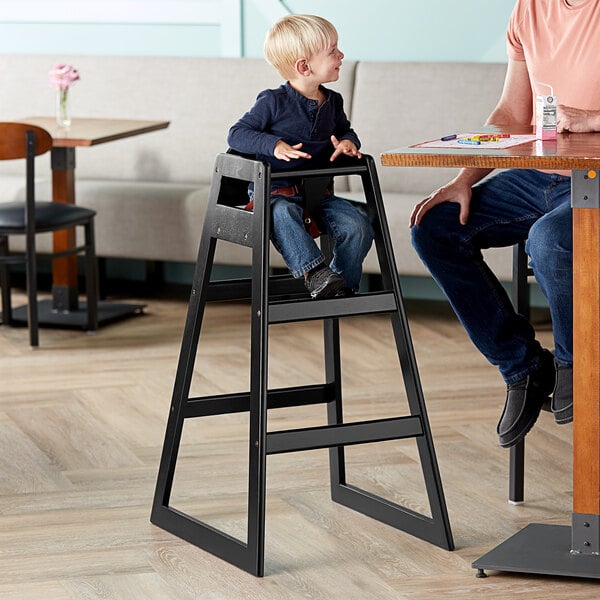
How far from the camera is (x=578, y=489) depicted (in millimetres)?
2428

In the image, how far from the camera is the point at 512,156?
2.16m

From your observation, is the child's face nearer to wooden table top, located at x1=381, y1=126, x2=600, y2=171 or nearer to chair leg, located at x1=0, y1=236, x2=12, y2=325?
wooden table top, located at x1=381, y1=126, x2=600, y2=171

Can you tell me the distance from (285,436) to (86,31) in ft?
12.4

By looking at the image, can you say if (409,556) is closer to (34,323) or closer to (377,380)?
(377,380)

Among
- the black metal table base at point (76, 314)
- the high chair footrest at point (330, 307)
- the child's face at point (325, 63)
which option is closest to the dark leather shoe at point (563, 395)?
the high chair footrest at point (330, 307)

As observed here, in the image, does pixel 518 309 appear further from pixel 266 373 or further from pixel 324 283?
pixel 266 373

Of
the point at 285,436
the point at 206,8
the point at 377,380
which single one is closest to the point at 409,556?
the point at 285,436

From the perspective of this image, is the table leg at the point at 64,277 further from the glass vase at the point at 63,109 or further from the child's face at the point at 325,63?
the child's face at the point at 325,63

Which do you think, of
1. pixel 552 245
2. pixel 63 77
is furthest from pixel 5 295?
pixel 552 245

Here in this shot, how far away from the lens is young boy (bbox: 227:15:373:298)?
256 centimetres

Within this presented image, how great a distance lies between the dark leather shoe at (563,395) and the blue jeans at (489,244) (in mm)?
119

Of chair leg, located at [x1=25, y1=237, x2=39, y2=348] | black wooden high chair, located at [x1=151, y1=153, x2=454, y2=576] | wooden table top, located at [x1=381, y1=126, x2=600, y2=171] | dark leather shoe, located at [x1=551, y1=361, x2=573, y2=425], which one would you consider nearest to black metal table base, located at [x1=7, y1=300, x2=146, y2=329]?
chair leg, located at [x1=25, y1=237, x2=39, y2=348]

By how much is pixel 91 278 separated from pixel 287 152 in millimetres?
2296

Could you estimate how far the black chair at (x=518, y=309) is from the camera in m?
2.88
